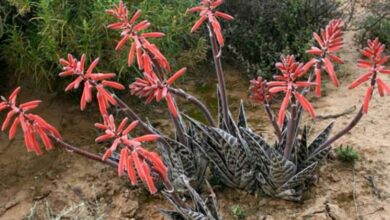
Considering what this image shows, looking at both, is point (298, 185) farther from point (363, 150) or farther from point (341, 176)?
point (363, 150)

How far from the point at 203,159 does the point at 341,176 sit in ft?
2.88

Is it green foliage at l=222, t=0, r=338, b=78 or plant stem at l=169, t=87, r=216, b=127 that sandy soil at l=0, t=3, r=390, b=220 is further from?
green foliage at l=222, t=0, r=338, b=78

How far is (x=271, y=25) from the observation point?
15.5 ft

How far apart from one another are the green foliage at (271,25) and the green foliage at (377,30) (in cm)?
35

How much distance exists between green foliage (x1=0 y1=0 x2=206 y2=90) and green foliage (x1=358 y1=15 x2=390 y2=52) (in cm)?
183

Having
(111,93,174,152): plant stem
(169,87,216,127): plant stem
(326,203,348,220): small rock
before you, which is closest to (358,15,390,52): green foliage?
(326,203,348,220): small rock

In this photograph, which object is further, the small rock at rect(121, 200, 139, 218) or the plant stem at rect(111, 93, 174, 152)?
the small rock at rect(121, 200, 139, 218)

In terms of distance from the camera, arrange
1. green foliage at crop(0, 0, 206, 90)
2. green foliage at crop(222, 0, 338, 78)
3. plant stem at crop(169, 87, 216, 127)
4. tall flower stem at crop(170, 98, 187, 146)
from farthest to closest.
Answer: green foliage at crop(222, 0, 338, 78), green foliage at crop(0, 0, 206, 90), tall flower stem at crop(170, 98, 187, 146), plant stem at crop(169, 87, 216, 127)

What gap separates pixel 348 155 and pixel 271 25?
159cm

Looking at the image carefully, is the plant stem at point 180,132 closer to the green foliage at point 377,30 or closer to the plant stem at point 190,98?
the plant stem at point 190,98

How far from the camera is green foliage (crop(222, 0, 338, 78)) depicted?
459 cm

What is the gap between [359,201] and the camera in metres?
3.26

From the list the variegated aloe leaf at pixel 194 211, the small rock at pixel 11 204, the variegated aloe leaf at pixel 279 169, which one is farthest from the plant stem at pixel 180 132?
the small rock at pixel 11 204

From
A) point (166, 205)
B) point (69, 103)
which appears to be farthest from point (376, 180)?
point (69, 103)
